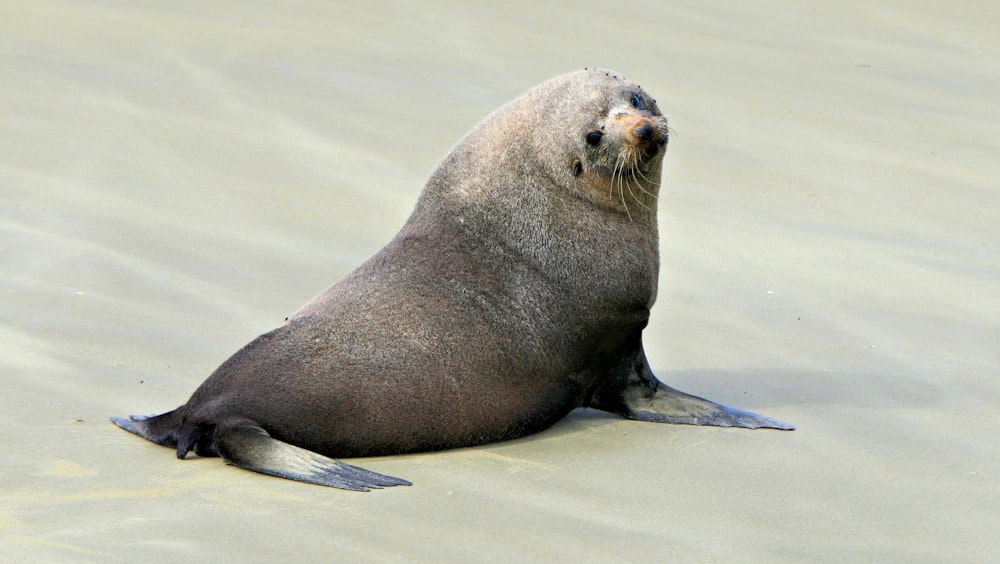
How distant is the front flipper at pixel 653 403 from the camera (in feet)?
17.3

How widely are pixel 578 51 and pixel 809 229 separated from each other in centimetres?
324

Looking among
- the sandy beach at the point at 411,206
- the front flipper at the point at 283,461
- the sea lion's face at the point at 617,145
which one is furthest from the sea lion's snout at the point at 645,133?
the front flipper at the point at 283,461

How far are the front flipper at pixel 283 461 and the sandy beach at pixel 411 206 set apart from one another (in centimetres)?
6

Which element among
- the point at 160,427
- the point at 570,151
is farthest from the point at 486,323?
the point at 160,427

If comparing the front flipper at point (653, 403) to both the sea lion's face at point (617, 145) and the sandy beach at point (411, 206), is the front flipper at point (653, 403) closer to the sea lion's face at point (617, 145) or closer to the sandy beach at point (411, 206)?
the sandy beach at point (411, 206)

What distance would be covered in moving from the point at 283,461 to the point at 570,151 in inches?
61.1

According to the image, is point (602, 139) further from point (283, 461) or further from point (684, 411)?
point (283, 461)

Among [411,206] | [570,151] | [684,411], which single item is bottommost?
[684,411]

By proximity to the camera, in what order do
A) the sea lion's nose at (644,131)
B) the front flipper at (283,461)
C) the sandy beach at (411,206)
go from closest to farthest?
1. the sandy beach at (411,206)
2. the front flipper at (283,461)
3. the sea lion's nose at (644,131)

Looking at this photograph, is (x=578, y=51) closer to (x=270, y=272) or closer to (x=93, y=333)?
(x=270, y=272)

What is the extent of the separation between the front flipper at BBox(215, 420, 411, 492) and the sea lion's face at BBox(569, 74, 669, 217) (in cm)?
141

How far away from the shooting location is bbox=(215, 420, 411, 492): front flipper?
4477mm

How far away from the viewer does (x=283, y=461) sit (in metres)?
4.55

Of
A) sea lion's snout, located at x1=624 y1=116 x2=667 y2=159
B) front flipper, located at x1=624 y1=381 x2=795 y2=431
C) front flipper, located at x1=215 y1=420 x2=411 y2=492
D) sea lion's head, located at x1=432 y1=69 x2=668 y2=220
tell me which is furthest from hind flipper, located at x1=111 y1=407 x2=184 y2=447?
sea lion's snout, located at x1=624 y1=116 x2=667 y2=159
